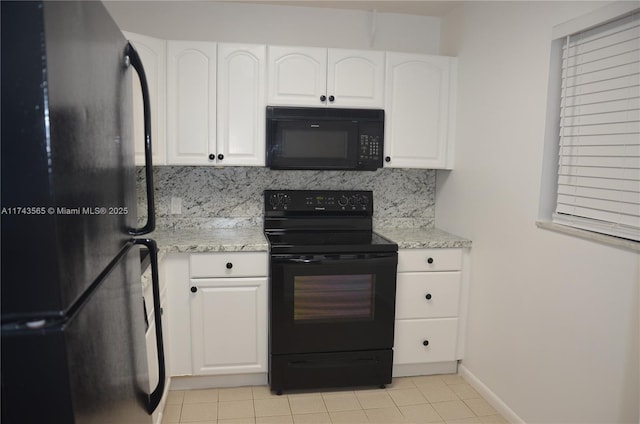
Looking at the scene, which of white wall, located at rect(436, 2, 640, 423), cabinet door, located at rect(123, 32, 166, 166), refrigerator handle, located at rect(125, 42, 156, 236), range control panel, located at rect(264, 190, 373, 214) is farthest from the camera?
range control panel, located at rect(264, 190, 373, 214)

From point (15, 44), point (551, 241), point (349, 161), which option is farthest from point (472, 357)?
point (15, 44)

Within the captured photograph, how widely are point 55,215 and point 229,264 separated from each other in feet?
6.65

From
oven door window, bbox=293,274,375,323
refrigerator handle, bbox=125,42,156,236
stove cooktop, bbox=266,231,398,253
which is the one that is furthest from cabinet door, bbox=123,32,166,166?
refrigerator handle, bbox=125,42,156,236

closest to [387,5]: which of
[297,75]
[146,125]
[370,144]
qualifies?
[297,75]

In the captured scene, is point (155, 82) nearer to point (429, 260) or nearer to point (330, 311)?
point (330, 311)

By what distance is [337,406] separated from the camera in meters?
2.51

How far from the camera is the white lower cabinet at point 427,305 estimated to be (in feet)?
8.96

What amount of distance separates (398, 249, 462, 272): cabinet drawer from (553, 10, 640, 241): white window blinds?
2.54 ft

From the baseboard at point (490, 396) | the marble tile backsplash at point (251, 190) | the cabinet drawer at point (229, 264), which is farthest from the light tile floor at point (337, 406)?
the marble tile backsplash at point (251, 190)

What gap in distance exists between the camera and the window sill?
164 centimetres

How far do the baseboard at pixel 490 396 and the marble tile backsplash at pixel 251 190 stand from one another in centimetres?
103

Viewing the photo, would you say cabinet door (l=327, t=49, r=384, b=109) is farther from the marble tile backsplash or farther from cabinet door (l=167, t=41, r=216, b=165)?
cabinet door (l=167, t=41, r=216, b=165)

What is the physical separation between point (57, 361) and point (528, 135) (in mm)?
2197

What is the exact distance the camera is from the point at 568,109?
2010 mm
